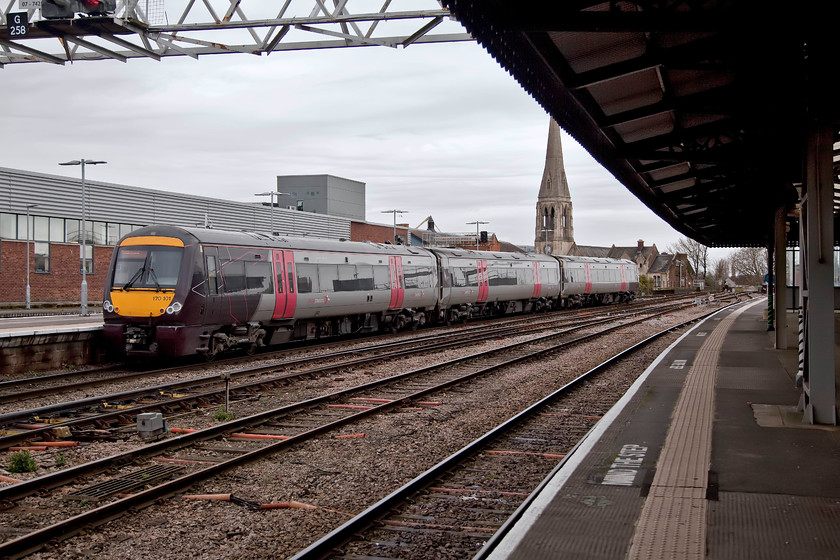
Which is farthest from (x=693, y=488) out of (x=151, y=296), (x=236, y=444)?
(x=151, y=296)

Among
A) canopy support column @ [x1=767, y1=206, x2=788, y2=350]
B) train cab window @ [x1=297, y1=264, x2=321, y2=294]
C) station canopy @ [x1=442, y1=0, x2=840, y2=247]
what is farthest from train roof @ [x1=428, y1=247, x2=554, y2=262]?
station canopy @ [x1=442, y1=0, x2=840, y2=247]

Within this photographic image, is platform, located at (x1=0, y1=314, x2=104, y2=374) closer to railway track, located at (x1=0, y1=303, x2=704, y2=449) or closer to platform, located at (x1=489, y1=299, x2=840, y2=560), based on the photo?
railway track, located at (x1=0, y1=303, x2=704, y2=449)

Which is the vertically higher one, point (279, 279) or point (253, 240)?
point (253, 240)

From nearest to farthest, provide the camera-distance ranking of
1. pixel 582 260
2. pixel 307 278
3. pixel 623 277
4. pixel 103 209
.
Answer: pixel 307 278
pixel 103 209
pixel 582 260
pixel 623 277

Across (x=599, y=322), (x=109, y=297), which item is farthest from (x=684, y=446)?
(x=599, y=322)

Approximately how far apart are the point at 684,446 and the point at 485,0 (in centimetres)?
512

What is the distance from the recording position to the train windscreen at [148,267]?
15.7 meters

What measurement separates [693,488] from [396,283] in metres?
18.5

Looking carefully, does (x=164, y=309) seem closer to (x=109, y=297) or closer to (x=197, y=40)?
(x=109, y=297)

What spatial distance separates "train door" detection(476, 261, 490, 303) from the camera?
31875 mm

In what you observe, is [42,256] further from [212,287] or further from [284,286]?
[212,287]

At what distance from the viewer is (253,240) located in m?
18.0

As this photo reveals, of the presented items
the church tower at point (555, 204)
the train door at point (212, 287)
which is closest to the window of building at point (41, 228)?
the train door at point (212, 287)

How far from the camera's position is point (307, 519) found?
6461 mm
